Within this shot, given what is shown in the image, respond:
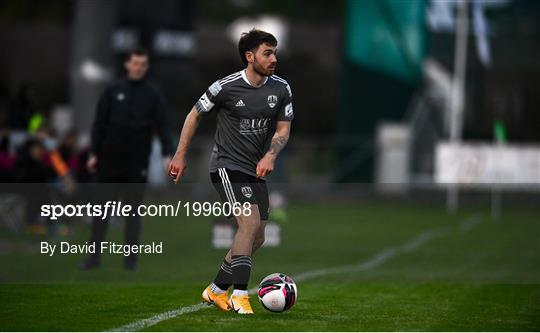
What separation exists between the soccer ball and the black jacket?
445 cm

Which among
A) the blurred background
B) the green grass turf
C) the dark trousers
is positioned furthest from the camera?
the blurred background

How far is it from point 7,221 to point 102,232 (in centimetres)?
738

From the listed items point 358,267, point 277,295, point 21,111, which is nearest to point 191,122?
point 277,295

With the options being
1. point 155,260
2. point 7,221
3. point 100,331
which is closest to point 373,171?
point 7,221

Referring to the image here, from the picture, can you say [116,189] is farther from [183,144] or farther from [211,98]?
[211,98]

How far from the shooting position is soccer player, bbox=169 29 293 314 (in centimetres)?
1024

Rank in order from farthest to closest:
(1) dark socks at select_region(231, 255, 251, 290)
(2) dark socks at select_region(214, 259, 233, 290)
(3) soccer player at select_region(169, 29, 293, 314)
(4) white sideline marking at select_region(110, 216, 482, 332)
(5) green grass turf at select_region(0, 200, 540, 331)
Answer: (2) dark socks at select_region(214, 259, 233, 290), (3) soccer player at select_region(169, 29, 293, 314), (1) dark socks at select_region(231, 255, 251, 290), (5) green grass turf at select_region(0, 200, 540, 331), (4) white sideline marking at select_region(110, 216, 482, 332)

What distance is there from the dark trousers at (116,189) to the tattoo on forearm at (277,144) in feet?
11.1

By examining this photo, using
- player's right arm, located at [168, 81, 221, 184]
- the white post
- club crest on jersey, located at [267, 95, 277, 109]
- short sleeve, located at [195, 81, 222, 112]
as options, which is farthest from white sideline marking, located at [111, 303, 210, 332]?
the white post

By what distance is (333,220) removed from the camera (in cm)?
2538

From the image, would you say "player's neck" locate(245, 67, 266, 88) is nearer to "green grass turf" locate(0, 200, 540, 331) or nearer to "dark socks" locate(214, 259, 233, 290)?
"dark socks" locate(214, 259, 233, 290)

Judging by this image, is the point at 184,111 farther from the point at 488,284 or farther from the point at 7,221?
the point at 488,284

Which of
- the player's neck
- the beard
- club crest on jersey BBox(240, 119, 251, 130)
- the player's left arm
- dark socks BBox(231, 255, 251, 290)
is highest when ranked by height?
the beard

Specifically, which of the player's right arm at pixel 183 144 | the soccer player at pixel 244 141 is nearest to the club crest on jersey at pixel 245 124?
the soccer player at pixel 244 141
